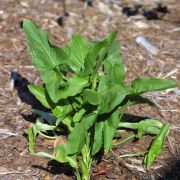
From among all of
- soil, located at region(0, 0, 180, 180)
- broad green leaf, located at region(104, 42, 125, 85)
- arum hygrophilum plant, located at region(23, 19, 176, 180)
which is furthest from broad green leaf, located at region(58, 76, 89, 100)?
soil, located at region(0, 0, 180, 180)

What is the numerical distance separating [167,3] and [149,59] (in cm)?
90

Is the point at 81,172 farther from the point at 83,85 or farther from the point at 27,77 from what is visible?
the point at 27,77

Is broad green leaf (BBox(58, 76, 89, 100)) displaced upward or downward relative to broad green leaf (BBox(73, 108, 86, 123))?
upward

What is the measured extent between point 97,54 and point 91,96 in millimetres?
163

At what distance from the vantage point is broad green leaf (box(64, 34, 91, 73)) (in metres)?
2.25

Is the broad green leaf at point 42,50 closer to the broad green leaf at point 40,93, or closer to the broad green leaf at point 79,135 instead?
the broad green leaf at point 40,93

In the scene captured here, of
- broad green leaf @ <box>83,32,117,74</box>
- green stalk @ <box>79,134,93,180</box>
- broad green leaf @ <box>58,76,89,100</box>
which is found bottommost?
green stalk @ <box>79,134,93,180</box>

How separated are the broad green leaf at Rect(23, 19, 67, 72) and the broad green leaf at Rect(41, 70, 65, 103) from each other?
3 centimetres

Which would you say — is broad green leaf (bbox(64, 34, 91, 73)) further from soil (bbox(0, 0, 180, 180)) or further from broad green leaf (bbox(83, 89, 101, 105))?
soil (bbox(0, 0, 180, 180))

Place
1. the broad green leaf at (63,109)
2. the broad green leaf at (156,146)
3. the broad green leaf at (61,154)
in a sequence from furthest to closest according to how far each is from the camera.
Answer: the broad green leaf at (156,146) < the broad green leaf at (63,109) < the broad green leaf at (61,154)

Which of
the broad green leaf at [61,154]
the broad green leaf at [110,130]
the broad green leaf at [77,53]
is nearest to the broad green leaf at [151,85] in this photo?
the broad green leaf at [110,130]

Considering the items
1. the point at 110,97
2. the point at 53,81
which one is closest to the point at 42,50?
the point at 53,81

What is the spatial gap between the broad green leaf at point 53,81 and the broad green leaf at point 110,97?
173mm

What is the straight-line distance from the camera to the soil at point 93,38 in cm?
244
